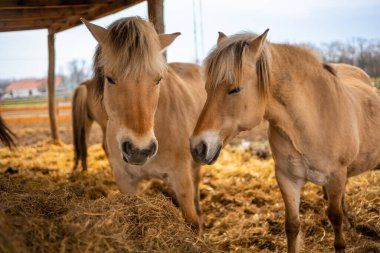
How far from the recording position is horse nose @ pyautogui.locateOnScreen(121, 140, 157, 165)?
227 cm

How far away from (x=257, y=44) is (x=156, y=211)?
1355 mm

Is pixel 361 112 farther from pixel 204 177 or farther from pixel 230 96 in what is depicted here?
pixel 204 177

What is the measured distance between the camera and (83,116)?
6199 millimetres

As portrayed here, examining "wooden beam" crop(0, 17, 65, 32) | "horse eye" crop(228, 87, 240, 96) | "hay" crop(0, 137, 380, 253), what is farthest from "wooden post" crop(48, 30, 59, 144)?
"horse eye" crop(228, 87, 240, 96)

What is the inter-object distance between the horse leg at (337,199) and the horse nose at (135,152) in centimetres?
154

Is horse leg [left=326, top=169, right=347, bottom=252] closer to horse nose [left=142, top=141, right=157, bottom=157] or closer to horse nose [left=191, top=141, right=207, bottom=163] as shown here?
horse nose [left=191, top=141, right=207, bottom=163]

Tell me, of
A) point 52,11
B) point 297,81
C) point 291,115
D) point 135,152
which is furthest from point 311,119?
point 52,11

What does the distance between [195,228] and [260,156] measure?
4.26 metres

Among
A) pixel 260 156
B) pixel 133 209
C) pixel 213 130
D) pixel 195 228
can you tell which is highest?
pixel 213 130

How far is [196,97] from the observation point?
3.74 metres

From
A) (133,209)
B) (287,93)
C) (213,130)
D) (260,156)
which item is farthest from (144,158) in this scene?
(260,156)

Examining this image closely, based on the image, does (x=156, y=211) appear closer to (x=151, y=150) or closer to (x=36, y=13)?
(x=151, y=150)

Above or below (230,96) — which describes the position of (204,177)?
below

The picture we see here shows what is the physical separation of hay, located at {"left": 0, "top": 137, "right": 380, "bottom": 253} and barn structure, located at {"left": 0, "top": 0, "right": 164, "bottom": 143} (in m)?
2.19
